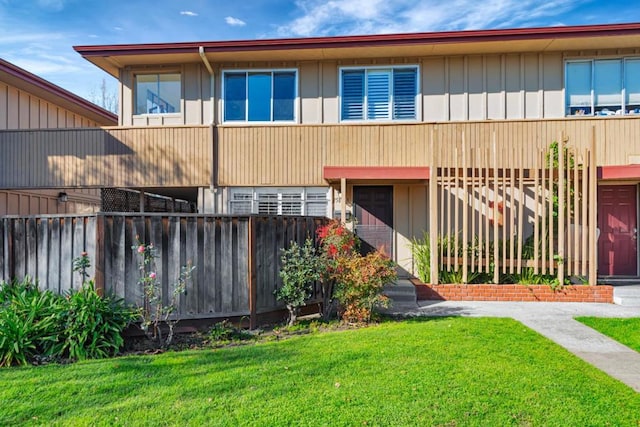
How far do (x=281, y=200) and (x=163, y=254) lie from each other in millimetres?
4959

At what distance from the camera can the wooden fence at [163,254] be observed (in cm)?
540

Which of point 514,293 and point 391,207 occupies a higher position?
point 391,207

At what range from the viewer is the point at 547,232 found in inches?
339

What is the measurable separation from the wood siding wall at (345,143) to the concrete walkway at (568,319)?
371 cm

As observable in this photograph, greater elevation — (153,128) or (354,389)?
(153,128)

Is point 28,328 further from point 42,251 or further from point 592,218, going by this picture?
point 592,218

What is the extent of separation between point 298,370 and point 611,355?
374cm

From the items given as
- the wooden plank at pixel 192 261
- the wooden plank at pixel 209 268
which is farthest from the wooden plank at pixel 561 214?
the wooden plank at pixel 192 261

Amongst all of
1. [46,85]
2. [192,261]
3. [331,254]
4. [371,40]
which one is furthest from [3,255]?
[371,40]

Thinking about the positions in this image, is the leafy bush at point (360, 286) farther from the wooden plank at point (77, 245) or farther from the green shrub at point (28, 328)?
the green shrub at point (28, 328)

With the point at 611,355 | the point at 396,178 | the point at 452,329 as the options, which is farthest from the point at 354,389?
the point at 396,178

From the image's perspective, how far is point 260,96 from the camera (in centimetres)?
1054

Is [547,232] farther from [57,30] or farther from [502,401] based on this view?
[57,30]

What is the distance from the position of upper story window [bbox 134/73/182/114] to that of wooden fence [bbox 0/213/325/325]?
5.72 m
